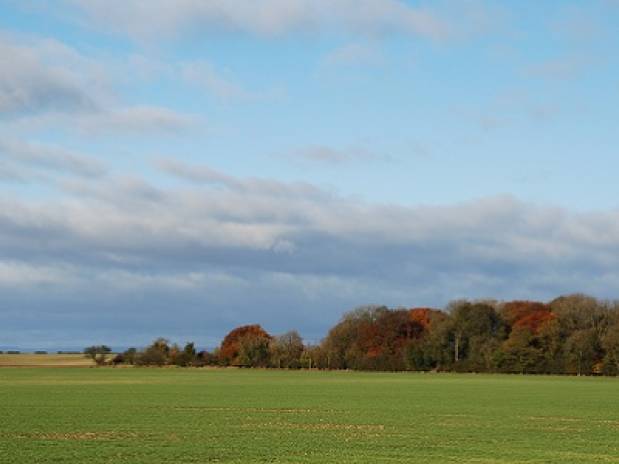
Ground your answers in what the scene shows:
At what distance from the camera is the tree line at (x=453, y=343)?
118812 mm

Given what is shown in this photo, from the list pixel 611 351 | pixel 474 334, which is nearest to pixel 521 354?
Answer: pixel 474 334

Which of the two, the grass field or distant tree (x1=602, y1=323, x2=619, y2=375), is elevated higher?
distant tree (x1=602, y1=323, x2=619, y2=375)

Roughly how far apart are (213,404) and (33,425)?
15.8m

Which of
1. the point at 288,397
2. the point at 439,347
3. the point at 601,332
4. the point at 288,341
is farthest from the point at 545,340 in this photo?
the point at 288,397

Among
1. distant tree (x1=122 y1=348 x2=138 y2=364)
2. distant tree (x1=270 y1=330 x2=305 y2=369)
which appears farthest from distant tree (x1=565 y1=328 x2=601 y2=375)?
distant tree (x1=122 y1=348 x2=138 y2=364)

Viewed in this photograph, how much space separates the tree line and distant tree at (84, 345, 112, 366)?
807cm

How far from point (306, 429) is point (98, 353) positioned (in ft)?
461

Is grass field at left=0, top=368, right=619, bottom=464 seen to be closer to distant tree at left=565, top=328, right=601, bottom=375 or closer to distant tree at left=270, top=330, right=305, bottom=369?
distant tree at left=565, top=328, right=601, bottom=375

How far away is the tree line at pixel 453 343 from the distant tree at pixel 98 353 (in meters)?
8.07

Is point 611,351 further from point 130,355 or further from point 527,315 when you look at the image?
point 130,355

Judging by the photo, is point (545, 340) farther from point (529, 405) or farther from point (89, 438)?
point (89, 438)

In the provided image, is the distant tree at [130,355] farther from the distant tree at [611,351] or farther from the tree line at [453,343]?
the distant tree at [611,351]

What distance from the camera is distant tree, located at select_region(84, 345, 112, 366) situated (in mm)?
167200

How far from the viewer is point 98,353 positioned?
170 meters
